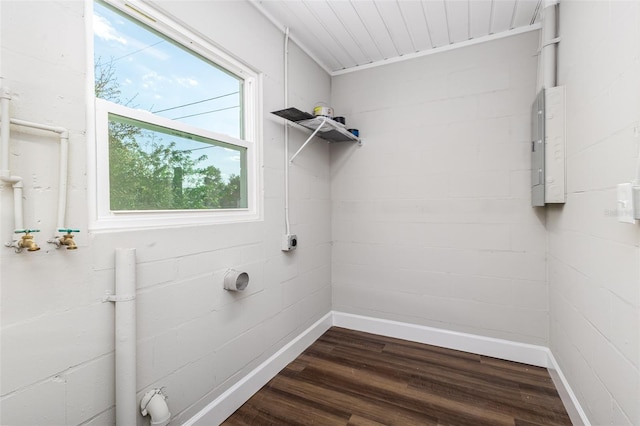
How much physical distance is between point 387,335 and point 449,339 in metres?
0.53

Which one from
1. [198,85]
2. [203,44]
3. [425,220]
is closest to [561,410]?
[425,220]

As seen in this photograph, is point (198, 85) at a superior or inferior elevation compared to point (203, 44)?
inferior

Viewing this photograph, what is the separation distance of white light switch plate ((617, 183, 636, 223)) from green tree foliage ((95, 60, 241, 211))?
1832 mm

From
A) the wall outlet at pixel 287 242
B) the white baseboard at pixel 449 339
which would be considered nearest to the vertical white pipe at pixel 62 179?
the wall outlet at pixel 287 242

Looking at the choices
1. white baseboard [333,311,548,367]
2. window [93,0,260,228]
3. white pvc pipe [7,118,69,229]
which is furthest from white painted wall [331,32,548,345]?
white pvc pipe [7,118,69,229]

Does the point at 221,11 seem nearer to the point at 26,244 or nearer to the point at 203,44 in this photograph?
the point at 203,44

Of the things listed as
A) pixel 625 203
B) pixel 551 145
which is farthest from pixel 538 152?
pixel 625 203

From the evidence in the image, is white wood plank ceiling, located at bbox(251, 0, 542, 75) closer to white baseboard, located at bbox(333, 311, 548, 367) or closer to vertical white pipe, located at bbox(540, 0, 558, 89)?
vertical white pipe, located at bbox(540, 0, 558, 89)

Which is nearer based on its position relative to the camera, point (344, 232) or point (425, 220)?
point (425, 220)

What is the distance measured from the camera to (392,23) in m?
2.15

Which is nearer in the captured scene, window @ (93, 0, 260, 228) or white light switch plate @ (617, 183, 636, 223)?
white light switch plate @ (617, 183, 636, 223)

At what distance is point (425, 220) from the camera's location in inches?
101

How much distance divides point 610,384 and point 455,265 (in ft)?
4.23

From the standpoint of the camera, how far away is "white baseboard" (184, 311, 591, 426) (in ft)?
5.35
